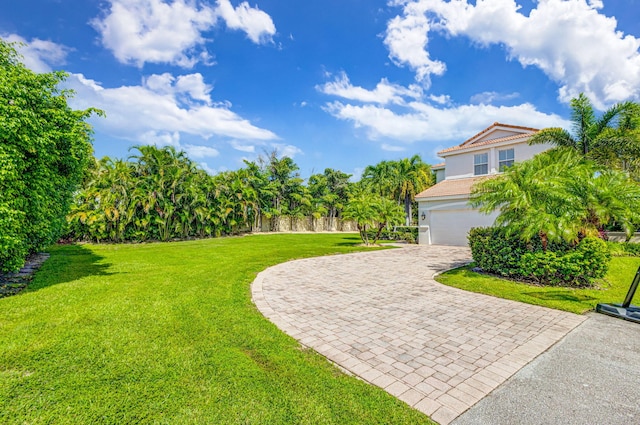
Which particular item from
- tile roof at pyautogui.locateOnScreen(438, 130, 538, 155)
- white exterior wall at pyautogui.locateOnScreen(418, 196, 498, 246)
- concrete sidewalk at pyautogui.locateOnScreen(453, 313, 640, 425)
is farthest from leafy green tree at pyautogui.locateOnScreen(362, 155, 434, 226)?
concrete sidewalk at pyautogui.locateOnScreen(453, 313, 640, 425)

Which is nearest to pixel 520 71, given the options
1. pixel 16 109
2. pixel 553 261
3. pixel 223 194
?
pixel 553 261

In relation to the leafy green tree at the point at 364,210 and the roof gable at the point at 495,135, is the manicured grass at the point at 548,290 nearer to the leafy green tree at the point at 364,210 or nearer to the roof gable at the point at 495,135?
the leafy green tree at the point at 364,210

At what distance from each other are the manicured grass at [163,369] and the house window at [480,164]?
1804cm

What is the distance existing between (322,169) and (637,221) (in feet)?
106

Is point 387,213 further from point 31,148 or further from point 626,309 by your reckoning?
point 31,148

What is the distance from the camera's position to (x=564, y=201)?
7.66 metres

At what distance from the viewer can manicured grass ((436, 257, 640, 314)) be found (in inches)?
249

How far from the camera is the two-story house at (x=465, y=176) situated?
1677cm

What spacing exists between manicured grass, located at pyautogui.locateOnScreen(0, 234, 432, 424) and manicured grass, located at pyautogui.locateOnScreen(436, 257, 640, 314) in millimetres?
5453

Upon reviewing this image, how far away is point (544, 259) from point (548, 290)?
92 centimetres

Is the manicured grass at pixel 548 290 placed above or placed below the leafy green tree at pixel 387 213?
below

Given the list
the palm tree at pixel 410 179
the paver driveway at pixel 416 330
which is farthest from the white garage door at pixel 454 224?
the palm tree at pixel 410 179

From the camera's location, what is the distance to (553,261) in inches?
305

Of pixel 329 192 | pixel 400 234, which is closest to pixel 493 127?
pixel 400 234
